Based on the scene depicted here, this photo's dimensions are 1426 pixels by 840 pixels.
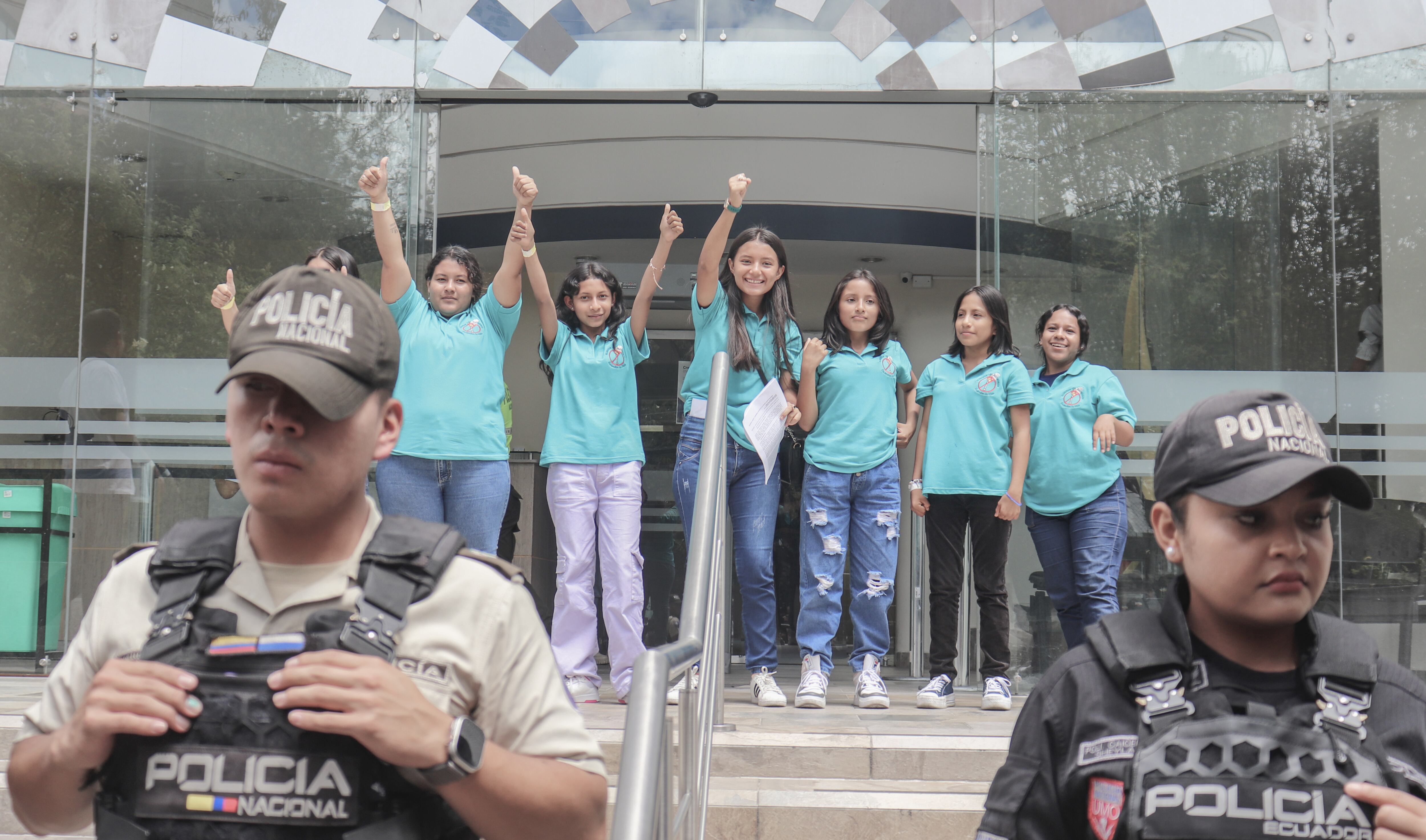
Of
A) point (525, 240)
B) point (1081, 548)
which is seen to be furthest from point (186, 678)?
point (1081, 548)

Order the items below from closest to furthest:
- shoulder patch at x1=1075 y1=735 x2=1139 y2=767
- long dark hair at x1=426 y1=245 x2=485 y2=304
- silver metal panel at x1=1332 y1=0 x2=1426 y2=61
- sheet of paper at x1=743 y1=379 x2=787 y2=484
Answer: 1. shoulder patch at x1=1075 y1=735 x2=1139 y2=767
2. sheet of paper at x1=743 y1=379 x2=787 y2=484
3. long dark hair at x1=426 y1=245 x2=485 y2=304
4. silver metal panel at x1=1332 y1=0 x2=1426 y2=61

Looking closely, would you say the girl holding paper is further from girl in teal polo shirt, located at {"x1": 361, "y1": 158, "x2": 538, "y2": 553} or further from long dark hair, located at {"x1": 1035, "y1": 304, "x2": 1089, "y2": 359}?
long dark hair, located at {"x1": 1035, "y1": 304, "x2": 1089, "y2": 359}

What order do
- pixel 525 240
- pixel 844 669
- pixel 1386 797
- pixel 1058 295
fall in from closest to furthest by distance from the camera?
pixel 1386 797 → pixel 525 240 → pixel 1058 295 → pixel 844 669

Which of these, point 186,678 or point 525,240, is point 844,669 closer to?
point 525,240

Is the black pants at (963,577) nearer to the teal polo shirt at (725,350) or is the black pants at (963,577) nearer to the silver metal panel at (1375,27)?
the teal polo shirt at (725,350)

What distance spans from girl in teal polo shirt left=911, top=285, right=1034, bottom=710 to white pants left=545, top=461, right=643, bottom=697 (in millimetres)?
1145

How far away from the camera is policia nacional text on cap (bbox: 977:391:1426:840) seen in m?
1.32

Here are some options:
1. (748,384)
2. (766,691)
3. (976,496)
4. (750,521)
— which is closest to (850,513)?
(750,521)

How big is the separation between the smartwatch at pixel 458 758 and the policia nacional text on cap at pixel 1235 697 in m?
0.62

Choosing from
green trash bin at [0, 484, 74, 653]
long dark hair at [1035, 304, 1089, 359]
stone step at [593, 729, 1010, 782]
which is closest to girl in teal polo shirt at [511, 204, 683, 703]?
stone step at [593, 729, 1010, 782]

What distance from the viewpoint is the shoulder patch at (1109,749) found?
4.49 feet

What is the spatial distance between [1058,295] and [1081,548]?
5.51ft

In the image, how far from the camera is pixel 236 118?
6055 mm

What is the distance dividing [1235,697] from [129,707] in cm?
118
